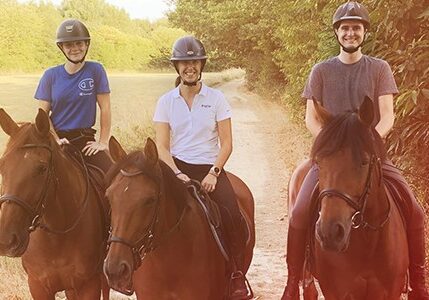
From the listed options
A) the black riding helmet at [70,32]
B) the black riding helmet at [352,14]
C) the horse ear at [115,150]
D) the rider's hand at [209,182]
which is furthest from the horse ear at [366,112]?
the black riding helmet at [70,32]

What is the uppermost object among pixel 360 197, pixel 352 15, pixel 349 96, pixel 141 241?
pixel 352 15

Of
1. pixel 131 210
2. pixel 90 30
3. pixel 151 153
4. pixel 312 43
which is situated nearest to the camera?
pixel 131 210

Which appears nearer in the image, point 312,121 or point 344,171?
point 344,171

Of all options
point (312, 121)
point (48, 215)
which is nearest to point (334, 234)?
point (312, 121)

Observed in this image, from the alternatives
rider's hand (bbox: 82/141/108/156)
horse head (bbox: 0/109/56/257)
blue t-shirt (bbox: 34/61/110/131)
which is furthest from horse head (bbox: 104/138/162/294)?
blue t-shirt (bbox: 34/61/110/131)

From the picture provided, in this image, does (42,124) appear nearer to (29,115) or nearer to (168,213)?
(168,213)

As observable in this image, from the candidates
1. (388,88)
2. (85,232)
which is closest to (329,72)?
(388,88)

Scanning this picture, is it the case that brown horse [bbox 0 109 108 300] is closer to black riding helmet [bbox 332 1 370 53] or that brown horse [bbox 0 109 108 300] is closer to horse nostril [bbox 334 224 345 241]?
horse nostril [bbox 334 224 345 241]

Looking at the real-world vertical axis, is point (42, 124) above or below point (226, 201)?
above

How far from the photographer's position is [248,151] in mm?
17750

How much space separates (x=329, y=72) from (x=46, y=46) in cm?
3575

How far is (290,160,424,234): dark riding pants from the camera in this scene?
13.7ft

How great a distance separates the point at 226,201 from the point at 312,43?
12066 mm

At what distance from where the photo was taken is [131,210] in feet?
11.5
